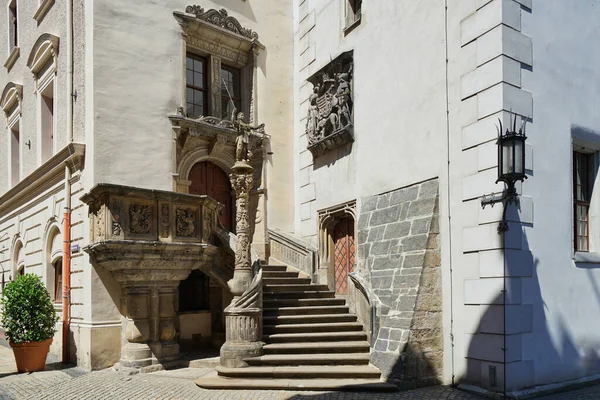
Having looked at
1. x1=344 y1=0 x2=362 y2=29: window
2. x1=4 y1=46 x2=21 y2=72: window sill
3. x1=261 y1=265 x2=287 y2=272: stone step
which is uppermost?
x1=4 y1=46 x2=21 y2=72: window sill

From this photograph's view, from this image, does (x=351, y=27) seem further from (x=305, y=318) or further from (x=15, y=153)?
(x=15, y=153)

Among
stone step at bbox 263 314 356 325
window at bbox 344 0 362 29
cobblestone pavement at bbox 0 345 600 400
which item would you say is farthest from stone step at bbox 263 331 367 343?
window at bbox 344 0 362 29

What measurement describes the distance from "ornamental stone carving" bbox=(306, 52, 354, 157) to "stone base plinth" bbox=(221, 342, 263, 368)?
4676 mm

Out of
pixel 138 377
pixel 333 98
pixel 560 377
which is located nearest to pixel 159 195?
pixel 138 377

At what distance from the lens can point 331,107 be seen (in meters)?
11.8

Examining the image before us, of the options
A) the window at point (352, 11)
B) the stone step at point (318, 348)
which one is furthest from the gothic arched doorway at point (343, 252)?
the window at point (352, 11)

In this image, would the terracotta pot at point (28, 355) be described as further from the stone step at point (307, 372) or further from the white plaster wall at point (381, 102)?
the white plaster wall at point (381, 102)

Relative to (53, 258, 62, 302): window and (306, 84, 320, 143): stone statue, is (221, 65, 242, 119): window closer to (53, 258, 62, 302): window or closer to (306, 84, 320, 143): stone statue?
(306, 84, 320, 143): stone statue

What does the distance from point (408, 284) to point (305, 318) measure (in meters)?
2.22

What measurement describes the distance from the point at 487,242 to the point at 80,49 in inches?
344

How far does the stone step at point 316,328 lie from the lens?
965cm

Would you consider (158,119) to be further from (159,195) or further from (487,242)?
(487,242)

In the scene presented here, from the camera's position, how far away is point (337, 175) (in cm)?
1180

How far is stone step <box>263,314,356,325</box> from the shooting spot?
9930 mm
